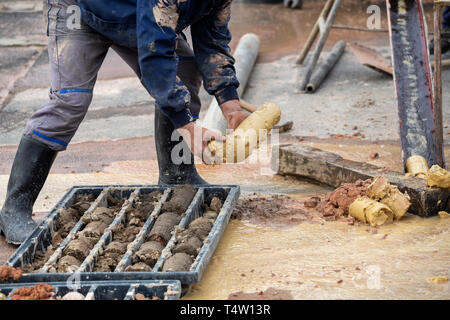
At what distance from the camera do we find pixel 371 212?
336 centimetres

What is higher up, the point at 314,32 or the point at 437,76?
the point at 437,76

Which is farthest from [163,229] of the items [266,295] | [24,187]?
[24,187]

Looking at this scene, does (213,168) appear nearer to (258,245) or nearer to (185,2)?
(258,245)

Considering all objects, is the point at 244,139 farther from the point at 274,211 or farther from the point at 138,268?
the point at 138,268

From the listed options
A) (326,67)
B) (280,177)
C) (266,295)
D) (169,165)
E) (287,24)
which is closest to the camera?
(266,295)

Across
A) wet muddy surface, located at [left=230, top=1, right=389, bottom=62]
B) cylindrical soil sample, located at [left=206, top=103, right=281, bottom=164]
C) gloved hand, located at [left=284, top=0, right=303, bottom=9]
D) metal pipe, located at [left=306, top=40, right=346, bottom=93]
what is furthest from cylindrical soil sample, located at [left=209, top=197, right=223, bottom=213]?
gloved hand, located at [left=284, top=0, right=303, bottom=9]

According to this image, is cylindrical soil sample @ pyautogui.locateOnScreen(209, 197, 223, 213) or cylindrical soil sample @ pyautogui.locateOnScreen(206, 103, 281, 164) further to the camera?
cylindrical soil sample @ pyautogui.locateOnScreen(209, 197, 223, 213)

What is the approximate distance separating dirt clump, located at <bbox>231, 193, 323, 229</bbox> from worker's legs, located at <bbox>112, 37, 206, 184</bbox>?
1.23 ft

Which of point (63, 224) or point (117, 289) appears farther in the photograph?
point (63, 224)

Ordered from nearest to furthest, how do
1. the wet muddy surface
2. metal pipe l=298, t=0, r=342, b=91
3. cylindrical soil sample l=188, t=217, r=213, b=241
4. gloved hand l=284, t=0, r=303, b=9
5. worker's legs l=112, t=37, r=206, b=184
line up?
1. cylindrical soil sample l=188, t=217, r=213, b=241
2. worker's legs l=112, t=37, r=206, b=184
3. metal pipe l=298, t=0, r=342, b=91
4. the wet muddy surface
5. gloved hand l=284, t=0, r=303, b=9

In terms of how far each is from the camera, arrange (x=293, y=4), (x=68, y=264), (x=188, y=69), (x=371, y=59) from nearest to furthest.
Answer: (x=68, y=264) < (x=188, y=69) < (x=371, y=59) < (x=293, y=4)

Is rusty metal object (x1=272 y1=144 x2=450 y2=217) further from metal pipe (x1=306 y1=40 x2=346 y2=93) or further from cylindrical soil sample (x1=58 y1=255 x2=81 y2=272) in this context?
metal pipe (x1=306 y1=40 x2=346 y2=93)

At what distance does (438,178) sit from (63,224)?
194 cm

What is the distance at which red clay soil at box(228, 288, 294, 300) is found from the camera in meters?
2.75
